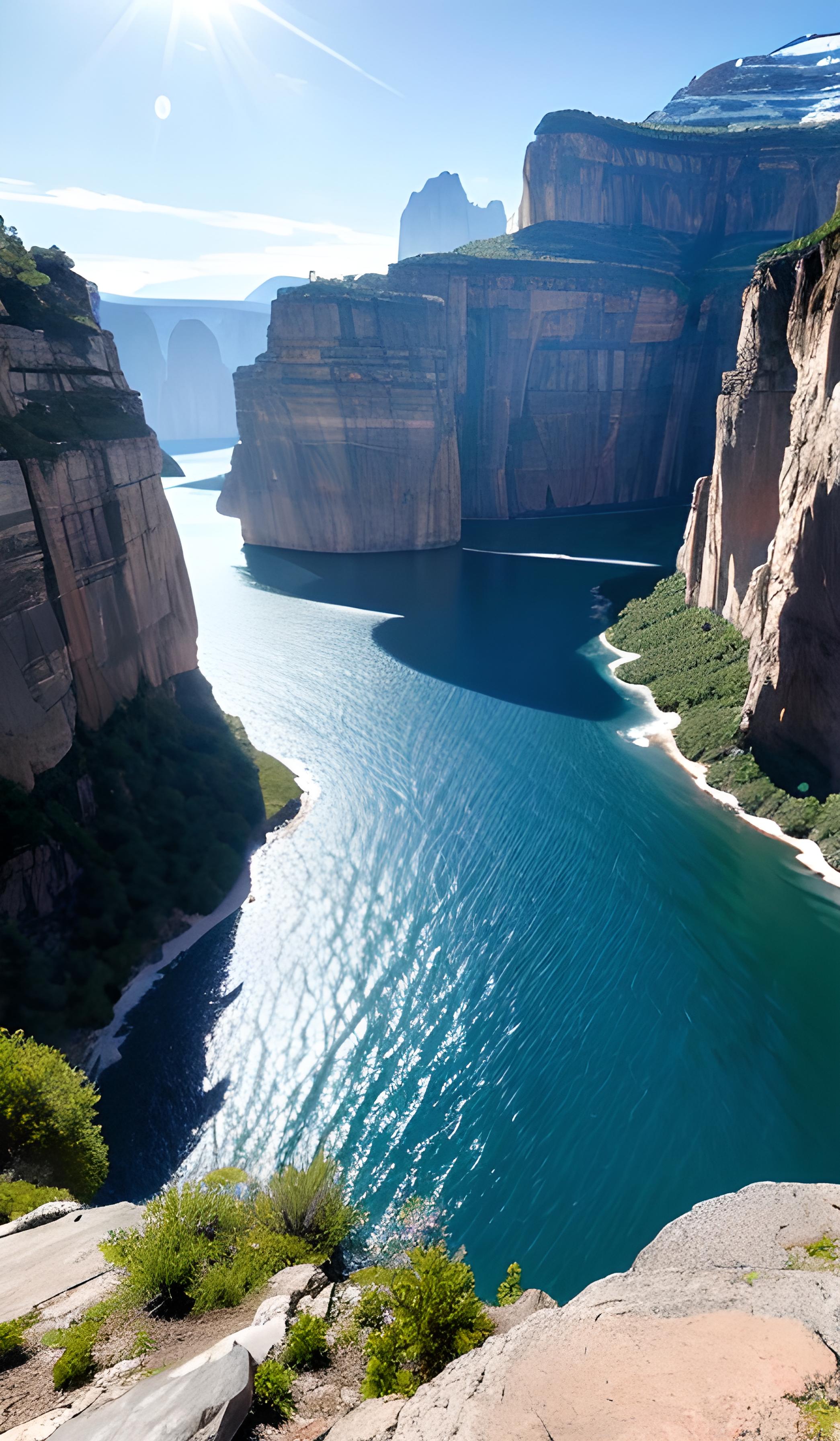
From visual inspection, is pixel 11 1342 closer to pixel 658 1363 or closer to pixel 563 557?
pixel 658 1363

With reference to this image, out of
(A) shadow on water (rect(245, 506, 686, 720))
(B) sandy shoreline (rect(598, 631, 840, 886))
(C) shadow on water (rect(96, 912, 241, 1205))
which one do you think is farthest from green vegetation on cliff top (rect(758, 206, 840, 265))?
(C) shadow on water (rect(96, 912, 241, 1205))

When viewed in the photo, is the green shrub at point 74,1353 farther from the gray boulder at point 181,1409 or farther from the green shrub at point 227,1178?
the green shrub at point 227,1178

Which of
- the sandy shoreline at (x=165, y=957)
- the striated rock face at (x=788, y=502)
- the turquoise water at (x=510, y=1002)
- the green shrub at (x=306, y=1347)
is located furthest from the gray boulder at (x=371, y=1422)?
the striated rock face at (x=788, y=502)

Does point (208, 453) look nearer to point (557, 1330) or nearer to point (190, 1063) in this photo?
point (190, 1063)

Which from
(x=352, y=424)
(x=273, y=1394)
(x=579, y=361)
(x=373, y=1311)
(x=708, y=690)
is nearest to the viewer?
(x=273, y=1394)

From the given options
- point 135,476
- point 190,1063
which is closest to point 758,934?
point 190,1063

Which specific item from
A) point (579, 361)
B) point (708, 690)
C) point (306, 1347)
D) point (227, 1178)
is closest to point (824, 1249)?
point (306, 1347)
